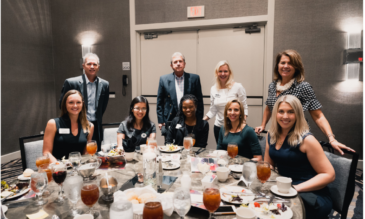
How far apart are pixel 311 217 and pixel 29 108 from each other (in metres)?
4.76

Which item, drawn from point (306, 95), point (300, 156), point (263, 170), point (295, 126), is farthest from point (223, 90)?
point (263, 170)

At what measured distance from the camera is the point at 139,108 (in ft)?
7.96

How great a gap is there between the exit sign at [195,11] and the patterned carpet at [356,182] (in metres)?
3.38

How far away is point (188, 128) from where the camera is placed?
257 cm

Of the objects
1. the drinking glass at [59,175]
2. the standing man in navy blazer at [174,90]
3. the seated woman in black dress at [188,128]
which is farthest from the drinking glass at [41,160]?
the standing man in navy blazer at [174,90]

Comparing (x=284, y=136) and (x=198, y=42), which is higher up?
(x=198, y=42)

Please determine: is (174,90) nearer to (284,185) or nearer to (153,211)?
(284,185)

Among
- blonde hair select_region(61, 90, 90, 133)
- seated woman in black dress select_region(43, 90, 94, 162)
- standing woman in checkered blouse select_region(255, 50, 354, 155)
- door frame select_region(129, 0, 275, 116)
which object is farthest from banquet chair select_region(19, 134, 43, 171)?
door frame select_region(129, 0, 275, 116)

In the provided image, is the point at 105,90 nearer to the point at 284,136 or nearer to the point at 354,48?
the point at 284,136

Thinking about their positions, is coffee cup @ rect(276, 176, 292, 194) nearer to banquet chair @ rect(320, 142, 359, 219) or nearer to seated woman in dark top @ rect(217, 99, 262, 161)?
banquet chair @ rect(320, 142, 359, 219)

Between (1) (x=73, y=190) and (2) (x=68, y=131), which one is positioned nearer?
(1) (x=73, y=190)

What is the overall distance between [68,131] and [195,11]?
296cm

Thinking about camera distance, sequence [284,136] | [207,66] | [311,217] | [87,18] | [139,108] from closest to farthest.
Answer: [311,217]
[284,136]
[139,108]
[207,66]
[87,18]

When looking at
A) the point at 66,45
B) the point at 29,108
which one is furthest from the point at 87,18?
the point at 29,108
